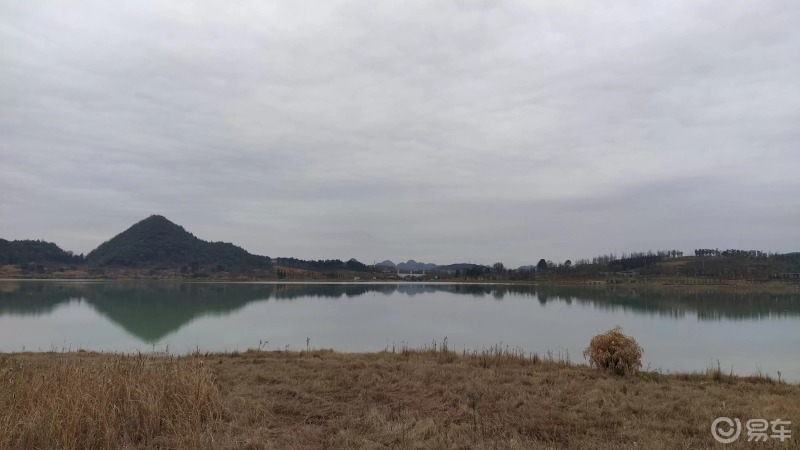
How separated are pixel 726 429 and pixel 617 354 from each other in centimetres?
303

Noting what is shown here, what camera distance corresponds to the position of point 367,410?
5.62 m

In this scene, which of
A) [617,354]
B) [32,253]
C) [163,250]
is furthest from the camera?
[163,250]

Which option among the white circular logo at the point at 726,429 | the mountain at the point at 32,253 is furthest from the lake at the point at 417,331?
the mountain at the point at 32,253

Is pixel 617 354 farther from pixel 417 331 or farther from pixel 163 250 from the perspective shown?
pixel 163 250

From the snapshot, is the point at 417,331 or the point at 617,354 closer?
the point at 617,354

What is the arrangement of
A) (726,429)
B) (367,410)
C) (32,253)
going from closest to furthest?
(726,429)
(367,410)
(32,253)

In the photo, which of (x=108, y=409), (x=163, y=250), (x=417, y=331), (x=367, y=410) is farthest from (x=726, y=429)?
(x=163, y=250)

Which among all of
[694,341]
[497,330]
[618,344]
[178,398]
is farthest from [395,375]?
[694,341]

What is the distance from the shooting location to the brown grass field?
446 centimetres

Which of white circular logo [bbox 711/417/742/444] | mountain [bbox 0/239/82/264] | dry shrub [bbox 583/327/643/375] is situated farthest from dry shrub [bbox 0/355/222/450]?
mountain [bbox 0/239/82/264]

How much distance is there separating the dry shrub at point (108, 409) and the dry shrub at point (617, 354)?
231 inches

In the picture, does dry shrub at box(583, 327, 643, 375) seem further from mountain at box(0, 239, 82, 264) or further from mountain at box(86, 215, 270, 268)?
mountain at box(0, 239, 82, 264)

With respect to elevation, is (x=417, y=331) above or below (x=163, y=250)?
below

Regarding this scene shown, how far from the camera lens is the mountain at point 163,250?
118m
